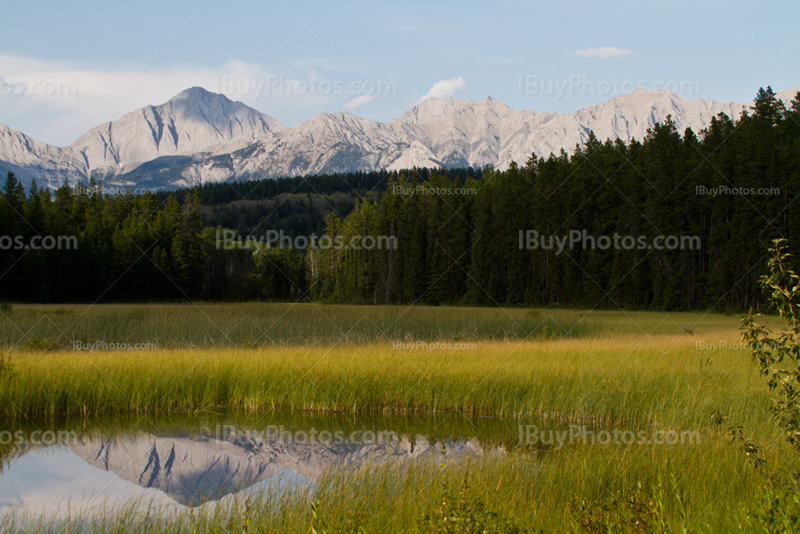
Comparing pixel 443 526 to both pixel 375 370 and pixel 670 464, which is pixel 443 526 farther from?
pixel 375 370

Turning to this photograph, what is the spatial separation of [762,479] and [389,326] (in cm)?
1728

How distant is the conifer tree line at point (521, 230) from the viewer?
4144 cm

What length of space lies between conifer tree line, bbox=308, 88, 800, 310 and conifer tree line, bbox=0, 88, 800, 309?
139 millimetres

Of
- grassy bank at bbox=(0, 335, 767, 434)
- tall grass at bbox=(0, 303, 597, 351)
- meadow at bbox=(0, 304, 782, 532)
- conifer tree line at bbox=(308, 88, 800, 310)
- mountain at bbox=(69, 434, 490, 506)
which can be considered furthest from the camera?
conifer tree line at bbox=(308, 88, 800, 310)

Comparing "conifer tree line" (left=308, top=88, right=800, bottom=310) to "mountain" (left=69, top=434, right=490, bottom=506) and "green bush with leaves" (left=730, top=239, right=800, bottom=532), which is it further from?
"green bush with leaves" (left=730, top=239, right=800, bottom=532)

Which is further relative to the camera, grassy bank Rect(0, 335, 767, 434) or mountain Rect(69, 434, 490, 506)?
grassy bank Rect(0, 335, 767, 434)

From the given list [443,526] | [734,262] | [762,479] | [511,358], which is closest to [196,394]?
[511,358]

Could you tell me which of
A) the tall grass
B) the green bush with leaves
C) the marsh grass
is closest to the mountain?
the marsh grass

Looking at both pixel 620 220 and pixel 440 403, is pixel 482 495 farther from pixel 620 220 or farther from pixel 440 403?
pixel 620 220

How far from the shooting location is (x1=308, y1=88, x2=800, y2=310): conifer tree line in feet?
134

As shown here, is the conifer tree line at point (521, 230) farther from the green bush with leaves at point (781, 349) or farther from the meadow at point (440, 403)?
the green bush with leaves at point (781, 349)

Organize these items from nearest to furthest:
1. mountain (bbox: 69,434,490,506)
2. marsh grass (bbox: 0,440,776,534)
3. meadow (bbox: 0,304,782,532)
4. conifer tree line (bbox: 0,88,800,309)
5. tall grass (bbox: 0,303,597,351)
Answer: marsh grass (bbox: 0,440,776,534) → meadow (bbox: 0,304,782,532) → mountain (bbox: 69,434,490,506) → tall grass (bbox: 0,303,597,351) → conifer tree line (bbox: 0,88,800,309)

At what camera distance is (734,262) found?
4141cm

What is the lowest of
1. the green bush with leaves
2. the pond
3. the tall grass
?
the pond
